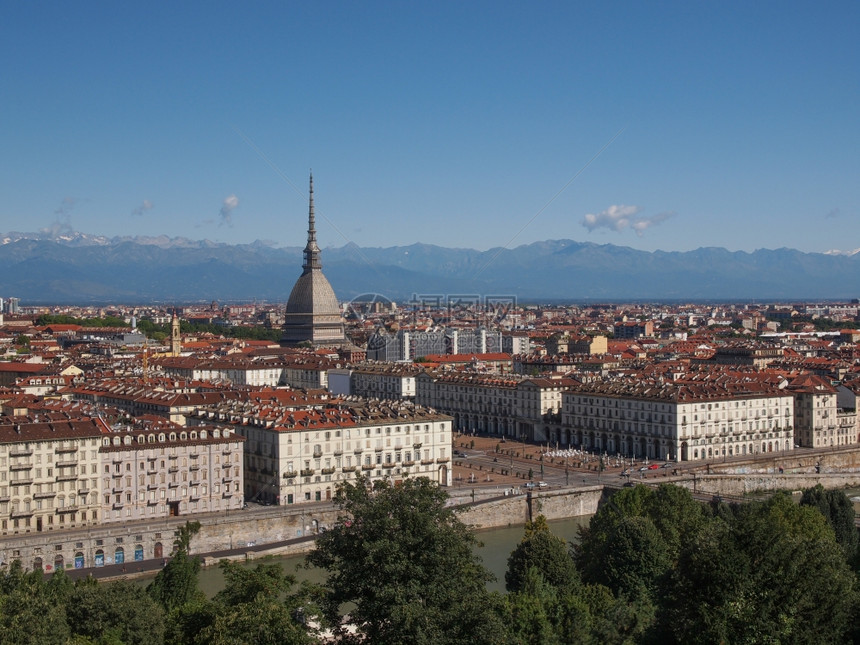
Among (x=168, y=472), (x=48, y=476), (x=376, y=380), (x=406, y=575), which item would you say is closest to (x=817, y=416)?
(x=376, y=380)

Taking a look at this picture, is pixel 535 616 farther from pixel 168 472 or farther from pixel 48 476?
pixel 48 476

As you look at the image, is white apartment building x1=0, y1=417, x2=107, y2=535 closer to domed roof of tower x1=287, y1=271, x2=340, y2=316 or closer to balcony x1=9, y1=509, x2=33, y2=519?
balcony x1=9, y1=509, x2=33, y2=519

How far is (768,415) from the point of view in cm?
5919

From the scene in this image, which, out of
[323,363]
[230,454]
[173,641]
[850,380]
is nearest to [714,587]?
[173,641]

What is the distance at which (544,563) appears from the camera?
95.6 ft

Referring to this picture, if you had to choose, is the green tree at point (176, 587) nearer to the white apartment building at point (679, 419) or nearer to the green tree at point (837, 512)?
the green tree at point (837, 512)

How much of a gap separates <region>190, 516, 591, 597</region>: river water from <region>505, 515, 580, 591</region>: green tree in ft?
1.91

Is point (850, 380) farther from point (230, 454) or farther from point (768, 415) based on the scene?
point (230, 454)

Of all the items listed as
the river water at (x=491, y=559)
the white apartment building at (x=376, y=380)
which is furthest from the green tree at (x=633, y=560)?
the white apartment building at (x=376, y=380)

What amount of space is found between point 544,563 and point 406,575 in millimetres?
9174

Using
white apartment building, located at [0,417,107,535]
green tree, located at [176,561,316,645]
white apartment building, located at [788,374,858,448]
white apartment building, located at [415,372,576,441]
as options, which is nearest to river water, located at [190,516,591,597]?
green tree, located at [176,561,316,645]

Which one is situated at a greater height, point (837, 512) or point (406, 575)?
point (406, 575)

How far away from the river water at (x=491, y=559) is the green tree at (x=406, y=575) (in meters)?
6.74

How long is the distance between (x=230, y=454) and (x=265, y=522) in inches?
131
